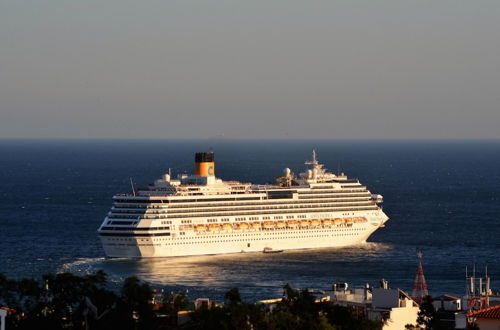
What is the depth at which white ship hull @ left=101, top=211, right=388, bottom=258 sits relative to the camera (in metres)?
87.7

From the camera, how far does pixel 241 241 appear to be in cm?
9281

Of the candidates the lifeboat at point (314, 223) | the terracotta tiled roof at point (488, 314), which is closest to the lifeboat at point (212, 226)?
the lifeboat at point (314, 223)

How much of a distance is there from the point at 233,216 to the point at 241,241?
2296 millimetres

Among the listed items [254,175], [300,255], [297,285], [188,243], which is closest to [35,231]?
[188,243]

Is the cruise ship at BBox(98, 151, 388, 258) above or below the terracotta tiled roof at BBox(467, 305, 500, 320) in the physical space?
above

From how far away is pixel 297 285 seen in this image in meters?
73.7

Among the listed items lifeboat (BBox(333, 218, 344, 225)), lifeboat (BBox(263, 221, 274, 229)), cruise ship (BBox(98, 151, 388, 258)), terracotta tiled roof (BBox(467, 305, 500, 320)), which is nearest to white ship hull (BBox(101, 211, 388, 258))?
cruise ship (BBox(98, 151, 388, 258))

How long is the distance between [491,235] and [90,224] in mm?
33319

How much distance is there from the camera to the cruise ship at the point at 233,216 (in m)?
88.8

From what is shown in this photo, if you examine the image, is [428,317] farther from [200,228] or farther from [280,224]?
[280,224]

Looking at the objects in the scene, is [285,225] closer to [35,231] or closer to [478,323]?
[35,231]

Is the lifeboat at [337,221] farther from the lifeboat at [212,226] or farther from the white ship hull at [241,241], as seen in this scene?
the lifeboat at [212,226]

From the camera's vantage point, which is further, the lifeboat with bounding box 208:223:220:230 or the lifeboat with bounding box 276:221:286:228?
the lifeboat with bounding box 276:221:286:228

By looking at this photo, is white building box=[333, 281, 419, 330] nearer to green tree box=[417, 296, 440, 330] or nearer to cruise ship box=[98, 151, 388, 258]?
green tree box=[417, 296, 440, 330]
